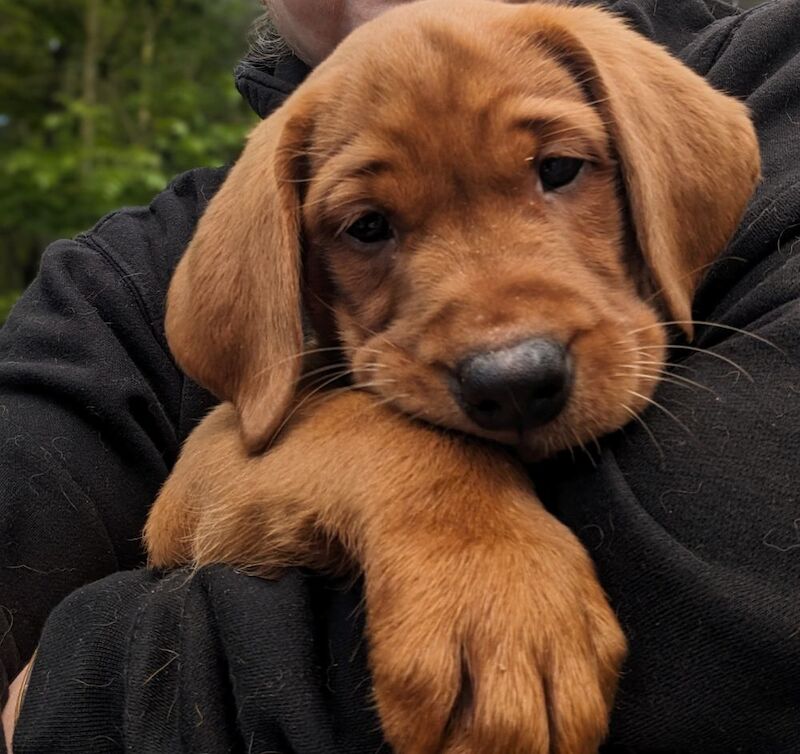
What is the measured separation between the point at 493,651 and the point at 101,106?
522 inches

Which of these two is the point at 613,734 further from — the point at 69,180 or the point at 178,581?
the point at 69,180

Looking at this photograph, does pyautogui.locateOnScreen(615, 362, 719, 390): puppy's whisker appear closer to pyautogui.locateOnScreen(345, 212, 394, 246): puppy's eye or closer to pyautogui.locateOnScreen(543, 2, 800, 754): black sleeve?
pyautogui.locateOnScreen(543, 2, 800, 754): black sleeve

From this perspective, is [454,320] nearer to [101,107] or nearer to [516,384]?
[516,384]

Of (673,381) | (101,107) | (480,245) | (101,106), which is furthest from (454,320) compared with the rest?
(101,106)

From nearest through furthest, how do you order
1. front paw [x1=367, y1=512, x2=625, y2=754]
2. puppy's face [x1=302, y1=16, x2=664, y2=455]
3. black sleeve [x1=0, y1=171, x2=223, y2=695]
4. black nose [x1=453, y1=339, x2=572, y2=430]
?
front paw [x1=367, y1=512, x2=625, y2=754] → black nose [x1=453, y1=339, x2=572, y2=430] → puppy's face [x1=302, y1=16, x2=664, y2=455] → black sleeve [x1=0, y1=171, x2=223, y2=695]

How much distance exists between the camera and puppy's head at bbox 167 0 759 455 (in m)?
1.86

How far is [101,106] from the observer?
13430mm

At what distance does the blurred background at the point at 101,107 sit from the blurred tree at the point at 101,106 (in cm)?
2

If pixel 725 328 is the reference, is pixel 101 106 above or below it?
below

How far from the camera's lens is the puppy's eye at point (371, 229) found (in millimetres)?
2186

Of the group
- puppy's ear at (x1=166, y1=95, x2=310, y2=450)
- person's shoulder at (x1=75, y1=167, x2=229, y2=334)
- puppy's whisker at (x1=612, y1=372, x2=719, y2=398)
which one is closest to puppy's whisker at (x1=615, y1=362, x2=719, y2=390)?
puppy's whisker at (x1=612, y1=372, x2=719, y2=398)

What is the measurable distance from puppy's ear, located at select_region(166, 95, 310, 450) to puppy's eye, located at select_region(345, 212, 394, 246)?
15cm

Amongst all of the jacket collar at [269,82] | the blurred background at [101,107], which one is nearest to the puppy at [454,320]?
the jacket collar at [269,82]

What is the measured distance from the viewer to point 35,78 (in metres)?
14.3
